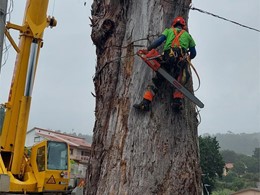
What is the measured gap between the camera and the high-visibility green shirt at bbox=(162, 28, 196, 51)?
140 inches

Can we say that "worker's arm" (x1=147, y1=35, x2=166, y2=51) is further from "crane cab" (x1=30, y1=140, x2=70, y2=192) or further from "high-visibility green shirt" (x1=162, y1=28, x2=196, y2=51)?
"crane cab" (x1=30, y1=140, x2=70, y2=192)

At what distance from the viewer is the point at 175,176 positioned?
3.20 metres

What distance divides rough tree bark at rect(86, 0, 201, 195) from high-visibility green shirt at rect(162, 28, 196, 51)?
4.2 inches

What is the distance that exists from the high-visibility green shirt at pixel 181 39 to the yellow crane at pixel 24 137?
207 inches

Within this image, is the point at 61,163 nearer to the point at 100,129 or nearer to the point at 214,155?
the point at 100,129

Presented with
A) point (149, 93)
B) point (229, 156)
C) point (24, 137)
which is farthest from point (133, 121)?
point (229, 156)

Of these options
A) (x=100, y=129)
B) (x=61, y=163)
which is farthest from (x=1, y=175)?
(x=100, y=129)

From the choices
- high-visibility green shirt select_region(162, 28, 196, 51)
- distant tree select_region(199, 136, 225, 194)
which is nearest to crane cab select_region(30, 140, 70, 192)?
high-visibility green shirt select_region(162, 28, 196, 51)

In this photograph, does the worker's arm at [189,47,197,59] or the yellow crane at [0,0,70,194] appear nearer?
the worker's arm at [189,47,197,59]

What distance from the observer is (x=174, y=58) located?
354 cm

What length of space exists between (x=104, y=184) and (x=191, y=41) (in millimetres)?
1546

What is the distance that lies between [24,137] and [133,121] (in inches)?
232

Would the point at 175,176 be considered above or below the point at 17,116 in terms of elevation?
below

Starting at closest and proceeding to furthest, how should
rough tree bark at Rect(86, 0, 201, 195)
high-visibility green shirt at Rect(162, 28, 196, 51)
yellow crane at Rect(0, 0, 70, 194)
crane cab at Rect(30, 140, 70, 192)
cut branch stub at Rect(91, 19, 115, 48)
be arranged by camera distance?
rough tree bark at Rect(86, 0, 201, 195) < high-visibility green shirt at Rect(162, 28, 196, 51) < cut branch stub at Rect(91, 19, 115, 48) < yellow crane at Rect(0, 0, 70, 194) < crane cab at Rect(30, 140, 70, 192)
